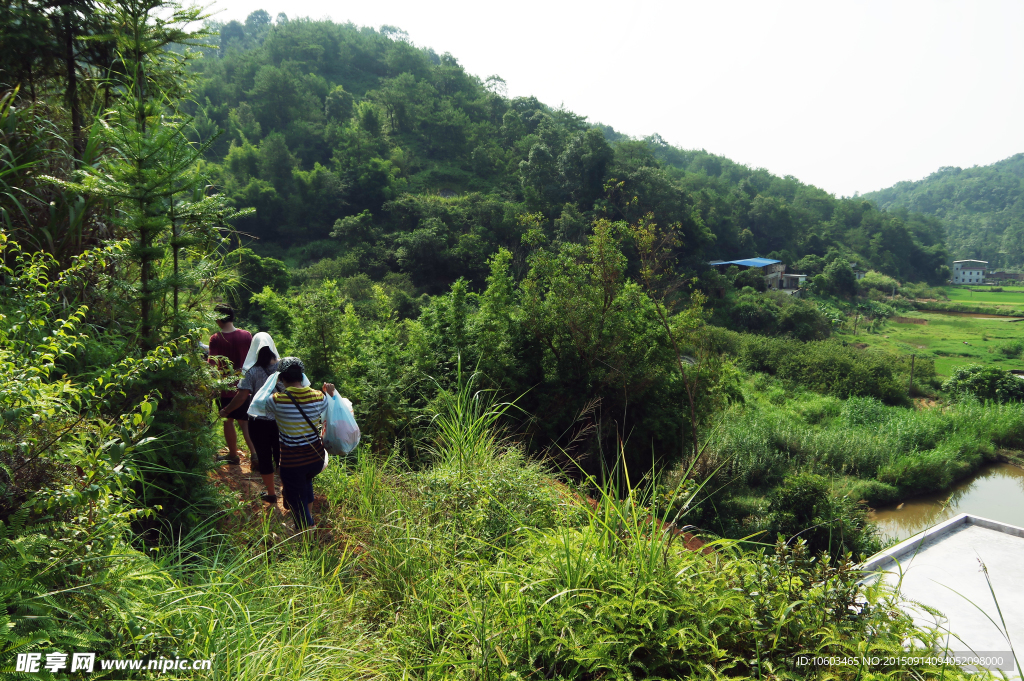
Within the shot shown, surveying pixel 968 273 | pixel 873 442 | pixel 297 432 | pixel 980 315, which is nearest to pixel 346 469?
pixel 297 432

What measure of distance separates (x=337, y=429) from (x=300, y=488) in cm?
42

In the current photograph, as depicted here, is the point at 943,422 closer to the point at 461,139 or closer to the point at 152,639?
the point at 152,639

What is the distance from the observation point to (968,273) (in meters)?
64.1

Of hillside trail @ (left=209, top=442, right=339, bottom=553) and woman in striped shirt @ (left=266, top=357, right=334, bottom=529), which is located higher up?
woman in striped shirt @ (left=266, top=357, right=334, bottom=529)

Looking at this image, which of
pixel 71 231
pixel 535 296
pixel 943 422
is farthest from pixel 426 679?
pixel 943 422

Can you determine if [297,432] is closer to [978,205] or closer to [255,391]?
[255,391]

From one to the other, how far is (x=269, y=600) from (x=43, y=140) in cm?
316

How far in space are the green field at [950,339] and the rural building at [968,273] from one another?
3185 cm

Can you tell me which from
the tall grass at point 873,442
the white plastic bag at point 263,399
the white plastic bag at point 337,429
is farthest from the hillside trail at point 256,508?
the tall grass at point 873,442

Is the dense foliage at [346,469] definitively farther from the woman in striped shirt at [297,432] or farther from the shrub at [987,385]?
the shrub at [987,385]

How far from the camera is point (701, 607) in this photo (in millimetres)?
1849

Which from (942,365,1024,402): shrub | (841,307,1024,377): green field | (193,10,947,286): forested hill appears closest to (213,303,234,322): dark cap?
(193,10,947,286): forested hill

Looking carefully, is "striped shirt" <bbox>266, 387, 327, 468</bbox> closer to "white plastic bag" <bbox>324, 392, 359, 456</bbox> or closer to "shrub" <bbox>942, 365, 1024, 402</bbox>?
"white plastic bag" <bbox>324, 392, 359, 456</bbox>

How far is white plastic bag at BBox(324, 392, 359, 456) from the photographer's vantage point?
3.25m
